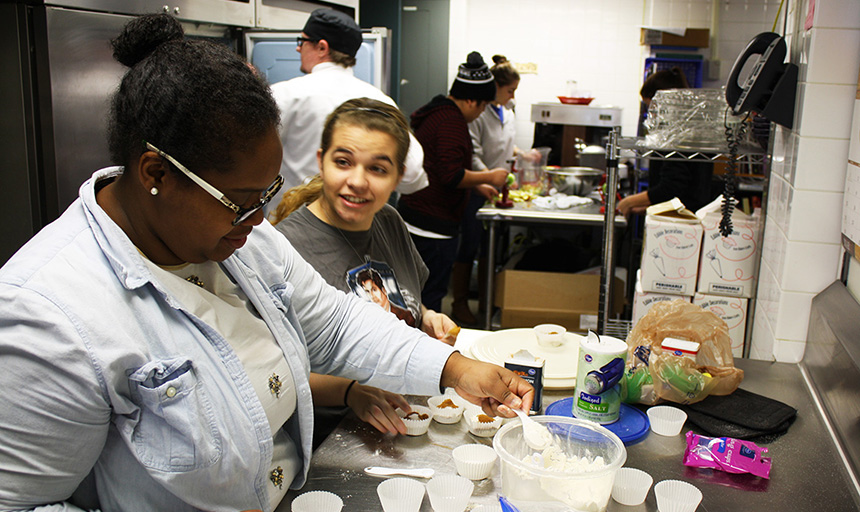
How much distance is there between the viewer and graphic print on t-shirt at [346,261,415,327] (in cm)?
193

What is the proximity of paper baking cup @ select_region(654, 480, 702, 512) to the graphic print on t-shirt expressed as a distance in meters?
0.94

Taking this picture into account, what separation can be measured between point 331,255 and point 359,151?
30 cm

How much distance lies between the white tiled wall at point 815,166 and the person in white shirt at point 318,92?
1691 millimetres

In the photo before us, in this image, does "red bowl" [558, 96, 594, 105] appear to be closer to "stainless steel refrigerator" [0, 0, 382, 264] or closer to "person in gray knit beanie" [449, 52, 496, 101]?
"person in gray knit beanie" [449, 52, 496, 101]

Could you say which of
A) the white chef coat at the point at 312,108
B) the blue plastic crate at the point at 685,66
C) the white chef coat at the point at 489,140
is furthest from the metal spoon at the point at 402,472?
the blue plastic crate at the point at 685,66

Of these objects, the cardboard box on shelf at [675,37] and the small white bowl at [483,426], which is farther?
the cardboard box on shelf at [675,37]

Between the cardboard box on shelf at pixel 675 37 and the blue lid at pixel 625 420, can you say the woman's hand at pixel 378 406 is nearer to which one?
Answer: the blue lid at pixel 625 420

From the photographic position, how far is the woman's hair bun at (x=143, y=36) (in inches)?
40.6

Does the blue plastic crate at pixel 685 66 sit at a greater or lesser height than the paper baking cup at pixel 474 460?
greater

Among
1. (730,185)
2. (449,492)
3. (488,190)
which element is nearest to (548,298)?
(488,190)

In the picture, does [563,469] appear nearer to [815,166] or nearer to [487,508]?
[487,508]

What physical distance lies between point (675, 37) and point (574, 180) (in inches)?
102

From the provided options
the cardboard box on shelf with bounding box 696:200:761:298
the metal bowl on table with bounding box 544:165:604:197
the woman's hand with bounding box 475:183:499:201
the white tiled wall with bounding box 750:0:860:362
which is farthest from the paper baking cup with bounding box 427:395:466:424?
the metal bowl on table with bounding box 544:165:604:197

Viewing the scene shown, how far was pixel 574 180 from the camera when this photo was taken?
15.7 ft
